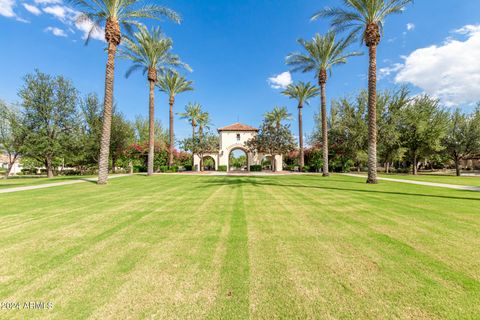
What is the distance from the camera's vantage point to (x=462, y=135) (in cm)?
2634

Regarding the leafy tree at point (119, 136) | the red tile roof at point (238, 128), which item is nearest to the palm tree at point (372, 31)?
the red tile roof at point (238, 128)

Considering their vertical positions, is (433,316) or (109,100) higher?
(109,100)

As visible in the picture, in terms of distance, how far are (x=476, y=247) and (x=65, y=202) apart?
12.0 m

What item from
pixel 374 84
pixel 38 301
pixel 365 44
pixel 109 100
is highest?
pixel 365 44

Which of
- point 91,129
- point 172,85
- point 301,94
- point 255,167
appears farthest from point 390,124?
point 91,129

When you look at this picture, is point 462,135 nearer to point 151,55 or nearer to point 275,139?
point 275,139

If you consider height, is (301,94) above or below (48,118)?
above

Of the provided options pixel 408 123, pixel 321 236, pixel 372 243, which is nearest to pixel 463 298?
pixel 372 243

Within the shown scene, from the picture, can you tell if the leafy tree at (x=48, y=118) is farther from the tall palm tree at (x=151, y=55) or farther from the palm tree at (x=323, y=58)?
the palm tree at (x=323, y=58)

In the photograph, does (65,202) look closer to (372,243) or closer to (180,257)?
(180,257)

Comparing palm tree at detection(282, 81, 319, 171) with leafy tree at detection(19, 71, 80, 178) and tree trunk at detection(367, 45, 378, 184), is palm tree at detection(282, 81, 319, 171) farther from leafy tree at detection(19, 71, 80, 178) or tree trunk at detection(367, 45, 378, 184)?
leafy tree at detection(19, 71, 80, 178)

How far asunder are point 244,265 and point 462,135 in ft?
125

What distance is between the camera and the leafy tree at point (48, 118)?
23.1 meters

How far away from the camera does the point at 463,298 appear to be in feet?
7.61
